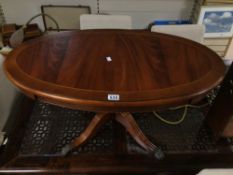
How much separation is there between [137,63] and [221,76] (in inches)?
14.6

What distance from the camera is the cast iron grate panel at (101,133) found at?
3.86 ft

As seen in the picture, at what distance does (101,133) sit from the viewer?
4.15 feet

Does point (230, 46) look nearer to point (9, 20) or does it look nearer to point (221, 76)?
point (221, 76)

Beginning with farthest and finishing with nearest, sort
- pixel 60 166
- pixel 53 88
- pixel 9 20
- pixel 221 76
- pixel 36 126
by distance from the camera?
pixel 9 20, pixel 36 126, pixel 60 166, pixel 221 76, pixel 53 88

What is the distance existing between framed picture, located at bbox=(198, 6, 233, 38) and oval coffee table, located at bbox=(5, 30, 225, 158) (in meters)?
0.98

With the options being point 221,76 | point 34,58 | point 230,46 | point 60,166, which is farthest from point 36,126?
point 230,46

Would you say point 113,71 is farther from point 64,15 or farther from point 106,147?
point 64,15

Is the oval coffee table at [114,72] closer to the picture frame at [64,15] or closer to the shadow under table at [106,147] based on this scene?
the shadow under table at [106,147]

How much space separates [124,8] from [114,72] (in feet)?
4.72

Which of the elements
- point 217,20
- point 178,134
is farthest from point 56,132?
point 217,20

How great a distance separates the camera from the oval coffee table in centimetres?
80

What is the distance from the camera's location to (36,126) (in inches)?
50.1

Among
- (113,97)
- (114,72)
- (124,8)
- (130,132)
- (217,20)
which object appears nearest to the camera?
(113,97)

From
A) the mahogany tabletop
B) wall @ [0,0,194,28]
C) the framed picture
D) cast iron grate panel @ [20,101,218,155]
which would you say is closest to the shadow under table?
cast iron grate panel @ [20,101,218,155]
